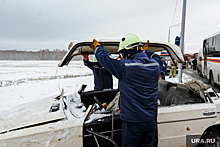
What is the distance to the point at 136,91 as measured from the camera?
163 centimetres

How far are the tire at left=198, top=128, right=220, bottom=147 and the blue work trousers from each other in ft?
4.22

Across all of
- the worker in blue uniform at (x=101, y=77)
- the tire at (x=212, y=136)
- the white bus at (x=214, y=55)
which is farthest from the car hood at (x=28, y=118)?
the white bus at (x=214, y=55)

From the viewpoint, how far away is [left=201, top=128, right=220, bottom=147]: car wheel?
2.32 metres

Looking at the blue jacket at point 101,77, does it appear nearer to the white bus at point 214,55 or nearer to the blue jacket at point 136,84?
the blue jacket at point 136,84

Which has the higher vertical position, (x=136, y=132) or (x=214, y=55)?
(x=214, y=55)

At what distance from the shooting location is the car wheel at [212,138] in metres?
2.32

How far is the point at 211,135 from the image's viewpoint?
234 centimetres

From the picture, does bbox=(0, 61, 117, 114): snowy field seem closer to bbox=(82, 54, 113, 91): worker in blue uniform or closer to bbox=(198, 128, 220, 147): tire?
bbox=(82, 54, 113, 91): worker in blue uniform

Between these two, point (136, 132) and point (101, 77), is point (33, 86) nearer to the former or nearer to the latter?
point (101, 77)

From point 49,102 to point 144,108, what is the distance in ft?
6.30

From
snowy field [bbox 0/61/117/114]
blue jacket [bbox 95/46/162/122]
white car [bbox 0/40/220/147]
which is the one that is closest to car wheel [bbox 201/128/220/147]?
white car [bbox 0/40/220/147]

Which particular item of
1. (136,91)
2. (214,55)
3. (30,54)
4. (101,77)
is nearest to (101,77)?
(101,77)

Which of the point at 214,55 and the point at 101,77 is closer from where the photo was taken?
the point at 101,77

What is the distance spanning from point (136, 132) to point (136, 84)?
607 millimetres
